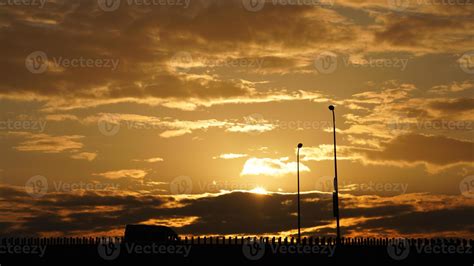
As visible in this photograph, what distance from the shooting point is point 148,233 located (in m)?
57.1

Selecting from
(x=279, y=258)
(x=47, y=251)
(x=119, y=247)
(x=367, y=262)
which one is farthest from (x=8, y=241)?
(x=367, y=262)

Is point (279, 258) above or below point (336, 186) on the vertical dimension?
below

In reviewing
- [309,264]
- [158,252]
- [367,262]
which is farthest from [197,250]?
[367,262]

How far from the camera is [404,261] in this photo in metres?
48.5

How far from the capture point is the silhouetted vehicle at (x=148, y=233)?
186 ft

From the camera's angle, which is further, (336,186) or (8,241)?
(8,241)

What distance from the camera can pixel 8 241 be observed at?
190ft

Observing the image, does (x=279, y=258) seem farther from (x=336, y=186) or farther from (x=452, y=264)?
(x=452, y=264)

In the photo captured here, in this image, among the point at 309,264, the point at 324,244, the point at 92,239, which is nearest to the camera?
the point at 309,264

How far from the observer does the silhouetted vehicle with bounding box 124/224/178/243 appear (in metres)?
56.8

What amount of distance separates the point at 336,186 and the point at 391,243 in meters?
5.81

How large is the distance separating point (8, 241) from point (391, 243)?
1232 inches

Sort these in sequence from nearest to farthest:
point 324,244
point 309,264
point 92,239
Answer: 1. point 309,264
2. point 324,244
3. point 92,239

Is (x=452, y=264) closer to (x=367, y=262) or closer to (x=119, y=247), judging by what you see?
(x=367, y=262)
